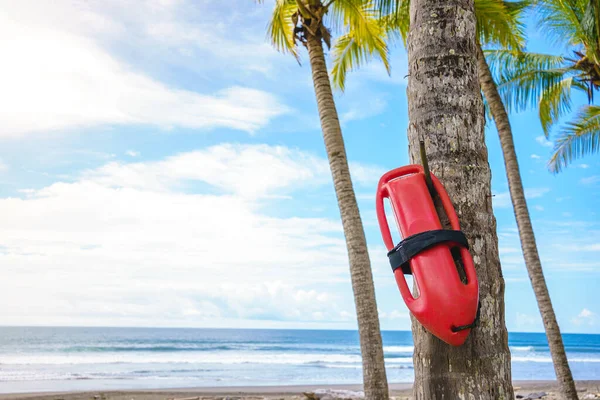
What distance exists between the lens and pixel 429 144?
2.08 meters

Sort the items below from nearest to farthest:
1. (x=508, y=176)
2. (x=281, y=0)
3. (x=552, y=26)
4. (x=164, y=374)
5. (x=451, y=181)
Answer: (x=451, y=181), (x=281, y=0), (x=508, y=176), (x=552, y=26), (x=164, y=374)

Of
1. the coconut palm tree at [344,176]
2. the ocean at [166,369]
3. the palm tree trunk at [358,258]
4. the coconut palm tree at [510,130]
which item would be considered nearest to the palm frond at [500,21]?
the coconut palm tree at [510,130]

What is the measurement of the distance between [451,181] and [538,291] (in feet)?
22.9

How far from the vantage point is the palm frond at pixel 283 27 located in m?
8.94

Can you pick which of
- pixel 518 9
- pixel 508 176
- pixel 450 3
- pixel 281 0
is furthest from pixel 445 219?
pixel 518 9

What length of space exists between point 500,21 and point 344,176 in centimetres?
445

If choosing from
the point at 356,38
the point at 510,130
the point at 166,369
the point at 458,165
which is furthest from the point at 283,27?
the point at 166,369

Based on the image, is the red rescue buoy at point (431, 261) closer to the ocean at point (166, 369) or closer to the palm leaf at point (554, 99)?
the palm leaf at point (554, 99)

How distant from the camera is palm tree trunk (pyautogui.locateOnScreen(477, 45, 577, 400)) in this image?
7.98m

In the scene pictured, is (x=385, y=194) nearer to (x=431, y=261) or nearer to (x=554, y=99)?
(x=431, y=261)

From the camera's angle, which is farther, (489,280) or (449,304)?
(489,280)

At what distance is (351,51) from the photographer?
10.9m

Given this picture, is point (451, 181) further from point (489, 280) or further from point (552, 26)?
point (552, 26)

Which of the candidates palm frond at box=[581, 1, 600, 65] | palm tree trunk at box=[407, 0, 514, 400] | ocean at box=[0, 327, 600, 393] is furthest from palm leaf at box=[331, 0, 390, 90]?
ocean at box=[0, 327, 600, 393]
